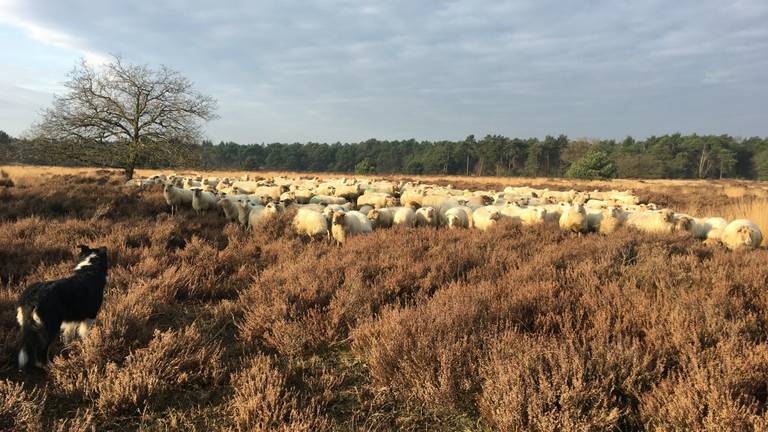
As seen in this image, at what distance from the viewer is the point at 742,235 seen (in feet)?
27.9

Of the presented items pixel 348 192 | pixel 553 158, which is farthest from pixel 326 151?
pixel 348 192

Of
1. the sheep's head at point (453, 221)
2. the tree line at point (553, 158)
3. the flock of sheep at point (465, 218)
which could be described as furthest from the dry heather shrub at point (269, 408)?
the tree line at point (553, 158)

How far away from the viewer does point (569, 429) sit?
229 cm

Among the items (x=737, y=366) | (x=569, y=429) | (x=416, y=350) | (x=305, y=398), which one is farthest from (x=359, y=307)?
(x=737, y=366)

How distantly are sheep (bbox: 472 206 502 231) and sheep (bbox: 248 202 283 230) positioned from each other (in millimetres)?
5678

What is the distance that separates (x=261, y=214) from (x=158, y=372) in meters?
7.66

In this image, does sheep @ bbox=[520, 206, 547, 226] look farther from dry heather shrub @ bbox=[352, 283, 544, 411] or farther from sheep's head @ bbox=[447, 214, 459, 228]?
dry heather shrub @ bbox=[352, 283, 544, 411]

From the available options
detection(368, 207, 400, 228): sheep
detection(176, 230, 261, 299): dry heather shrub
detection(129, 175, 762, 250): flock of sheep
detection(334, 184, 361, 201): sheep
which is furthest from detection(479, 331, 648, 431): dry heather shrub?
detection(334, 184, 361, 201): sheep

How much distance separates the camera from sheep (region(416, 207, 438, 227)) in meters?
11.2

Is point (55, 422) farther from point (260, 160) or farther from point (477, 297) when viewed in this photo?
point (260, 160)

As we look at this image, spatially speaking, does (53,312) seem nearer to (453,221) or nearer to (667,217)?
(453,221)

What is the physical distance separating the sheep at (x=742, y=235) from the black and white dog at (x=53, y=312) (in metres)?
11.4

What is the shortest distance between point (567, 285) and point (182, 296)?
5142mm

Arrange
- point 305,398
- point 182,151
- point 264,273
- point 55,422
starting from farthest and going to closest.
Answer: point 182,151
point 264,273
point 305,398
point 55,422
